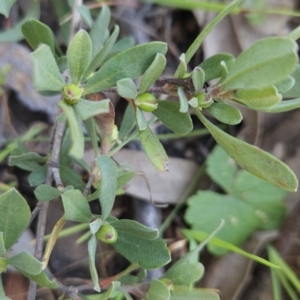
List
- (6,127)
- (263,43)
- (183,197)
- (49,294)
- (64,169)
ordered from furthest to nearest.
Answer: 1. (183,197)
2. (6,127)
3. (49,294)
4. (64,169)
5. (263,43)

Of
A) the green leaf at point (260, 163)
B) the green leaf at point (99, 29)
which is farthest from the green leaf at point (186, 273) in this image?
the green leaf at point (99, 29)

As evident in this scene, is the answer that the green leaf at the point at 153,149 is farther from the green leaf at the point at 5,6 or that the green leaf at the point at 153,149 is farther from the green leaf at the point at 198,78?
the green leaf at the point at 5,6

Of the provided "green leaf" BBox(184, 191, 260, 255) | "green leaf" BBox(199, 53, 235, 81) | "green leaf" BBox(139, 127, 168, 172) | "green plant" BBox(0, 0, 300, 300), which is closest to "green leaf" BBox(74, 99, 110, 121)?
"green plant" BBox(0, 0, 300, 300)

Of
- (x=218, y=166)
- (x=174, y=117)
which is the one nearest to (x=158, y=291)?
(x=174, y=117)

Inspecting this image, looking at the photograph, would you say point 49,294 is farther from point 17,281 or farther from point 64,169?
point 64,169

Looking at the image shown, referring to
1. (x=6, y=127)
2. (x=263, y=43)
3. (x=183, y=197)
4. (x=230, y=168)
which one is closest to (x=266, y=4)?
(x=230, y=168)

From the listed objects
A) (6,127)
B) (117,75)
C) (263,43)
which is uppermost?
(263,43)

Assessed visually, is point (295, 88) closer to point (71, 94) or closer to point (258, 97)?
point (258, 97)
